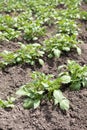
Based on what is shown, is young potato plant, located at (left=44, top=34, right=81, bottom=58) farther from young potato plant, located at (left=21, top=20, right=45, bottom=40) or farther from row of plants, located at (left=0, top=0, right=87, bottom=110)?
young potato plant, located at (left=21, top=20, right=45, bottom=40)

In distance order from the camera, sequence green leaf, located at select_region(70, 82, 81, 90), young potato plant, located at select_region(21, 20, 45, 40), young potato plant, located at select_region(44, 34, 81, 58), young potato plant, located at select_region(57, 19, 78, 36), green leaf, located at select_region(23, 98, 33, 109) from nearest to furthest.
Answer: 1. green leaf, located at select_region(23, 98, 33, 109)
2. green leaf, located at select_region(70, 82, 81, 90)
3. young potato plant, located at select_region(44, 34, 81, 58)
4. young potato plant, located at select_region(21, 20, 45, 40)
5. young potato plant, located at select_region(57, 19, 78, 36)

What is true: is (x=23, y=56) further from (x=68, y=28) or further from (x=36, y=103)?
(x=68, y=28)

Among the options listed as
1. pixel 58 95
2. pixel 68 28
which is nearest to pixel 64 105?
pixel 58 95

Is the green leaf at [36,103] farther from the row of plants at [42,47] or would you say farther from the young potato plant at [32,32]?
the young potato plant at [32,32]

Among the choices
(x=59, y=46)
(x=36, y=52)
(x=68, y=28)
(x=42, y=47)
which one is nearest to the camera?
(x=36, y=52)

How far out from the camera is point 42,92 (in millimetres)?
4109

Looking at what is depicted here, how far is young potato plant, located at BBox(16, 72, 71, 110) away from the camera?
4094mm

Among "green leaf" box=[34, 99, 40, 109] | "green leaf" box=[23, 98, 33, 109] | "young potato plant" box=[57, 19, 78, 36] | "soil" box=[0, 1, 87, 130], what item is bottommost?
"soil" box=[0, 1, 87, 130]

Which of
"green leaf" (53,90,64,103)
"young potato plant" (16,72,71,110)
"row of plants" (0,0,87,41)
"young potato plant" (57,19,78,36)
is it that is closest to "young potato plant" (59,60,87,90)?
"young potato plant" (16,72,71,110)

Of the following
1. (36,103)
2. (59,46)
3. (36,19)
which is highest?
(59,46)

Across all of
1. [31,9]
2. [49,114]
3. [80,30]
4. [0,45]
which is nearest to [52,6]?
[31,9]

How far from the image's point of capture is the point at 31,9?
927 cm

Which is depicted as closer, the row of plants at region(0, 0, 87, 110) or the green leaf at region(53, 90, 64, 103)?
the green leaf at region(53, 90, 64, 103)

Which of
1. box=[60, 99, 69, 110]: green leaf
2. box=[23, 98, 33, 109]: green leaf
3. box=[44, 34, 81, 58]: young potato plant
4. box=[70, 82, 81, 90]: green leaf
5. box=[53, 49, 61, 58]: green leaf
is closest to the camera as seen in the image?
box=[60, 99, 69, 110]: green leaf
